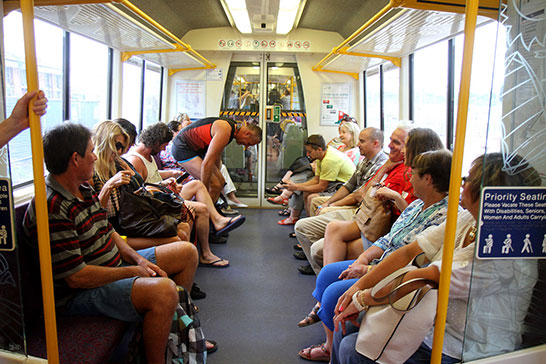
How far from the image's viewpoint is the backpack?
2338mm

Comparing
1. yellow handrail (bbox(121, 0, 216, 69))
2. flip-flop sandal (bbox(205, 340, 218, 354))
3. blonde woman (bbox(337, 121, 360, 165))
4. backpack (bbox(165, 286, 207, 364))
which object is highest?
yellow handrail (bbox(121, 0, 216, 69))

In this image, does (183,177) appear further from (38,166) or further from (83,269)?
(38,166)

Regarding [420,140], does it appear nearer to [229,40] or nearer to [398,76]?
[398,76]

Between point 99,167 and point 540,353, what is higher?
point 99,167

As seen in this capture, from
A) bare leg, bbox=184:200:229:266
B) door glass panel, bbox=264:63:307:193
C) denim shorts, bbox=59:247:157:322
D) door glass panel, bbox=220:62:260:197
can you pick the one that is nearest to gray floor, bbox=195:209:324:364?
bare leg, bbox=184:200:229:266

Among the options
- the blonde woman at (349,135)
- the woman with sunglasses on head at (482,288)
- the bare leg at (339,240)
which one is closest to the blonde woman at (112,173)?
the bare leg at (339,240)

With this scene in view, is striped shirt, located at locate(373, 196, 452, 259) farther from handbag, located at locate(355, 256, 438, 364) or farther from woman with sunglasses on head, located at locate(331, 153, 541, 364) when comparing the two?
handbag, located at locate(355, 256, 438, 364)

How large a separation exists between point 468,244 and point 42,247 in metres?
1.66

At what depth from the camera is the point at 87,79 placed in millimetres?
5023

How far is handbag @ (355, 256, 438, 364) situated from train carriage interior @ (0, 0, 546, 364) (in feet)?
0.23

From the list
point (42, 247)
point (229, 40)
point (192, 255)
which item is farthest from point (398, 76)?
point (42, 247)

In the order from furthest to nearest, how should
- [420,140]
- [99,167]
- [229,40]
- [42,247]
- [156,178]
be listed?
[229,40] → [156,178] → [99,167] → [420,140] → [42,247]

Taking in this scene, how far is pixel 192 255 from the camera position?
9.65 feet

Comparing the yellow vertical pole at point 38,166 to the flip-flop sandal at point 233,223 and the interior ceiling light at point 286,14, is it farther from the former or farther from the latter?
the interior ceiling light at point 286,14
